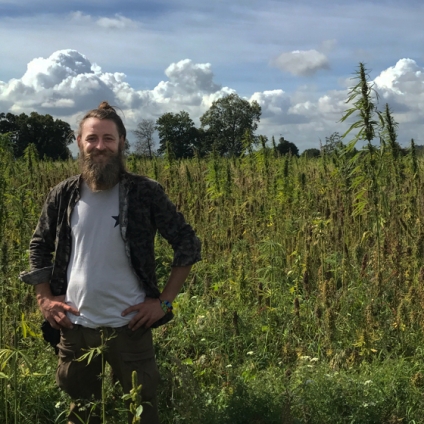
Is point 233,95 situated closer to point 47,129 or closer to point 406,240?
point 47,129

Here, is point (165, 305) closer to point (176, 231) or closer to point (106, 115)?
point (176, 231)

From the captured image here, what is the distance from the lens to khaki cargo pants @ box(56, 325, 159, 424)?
2.77 metres

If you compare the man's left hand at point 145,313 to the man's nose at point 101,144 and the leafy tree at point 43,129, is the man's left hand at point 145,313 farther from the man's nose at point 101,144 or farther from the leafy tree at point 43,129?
the leafy tree at point 43,129

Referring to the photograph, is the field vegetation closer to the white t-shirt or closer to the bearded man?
the bearded man

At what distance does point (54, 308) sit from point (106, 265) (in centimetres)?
39

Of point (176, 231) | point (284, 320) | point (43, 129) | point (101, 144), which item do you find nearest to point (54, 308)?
point (176, 231)

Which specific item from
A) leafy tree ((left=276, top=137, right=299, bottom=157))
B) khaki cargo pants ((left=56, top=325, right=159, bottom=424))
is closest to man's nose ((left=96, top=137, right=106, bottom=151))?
khaki cargo pants ((left=56, top=325, right=159, bottom=424))

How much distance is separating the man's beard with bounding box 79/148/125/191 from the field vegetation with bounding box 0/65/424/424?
0.72m

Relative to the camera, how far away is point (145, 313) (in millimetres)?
2744

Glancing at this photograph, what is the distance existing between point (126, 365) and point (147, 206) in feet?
2.85

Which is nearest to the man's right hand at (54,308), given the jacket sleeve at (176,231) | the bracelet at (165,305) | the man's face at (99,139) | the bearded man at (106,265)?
the bearded man at (106,265)

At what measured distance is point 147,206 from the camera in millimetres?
2857

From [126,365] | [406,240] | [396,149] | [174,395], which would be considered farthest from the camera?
[396,149]

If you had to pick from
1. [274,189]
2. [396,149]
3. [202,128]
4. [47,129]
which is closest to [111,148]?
[396,149]
